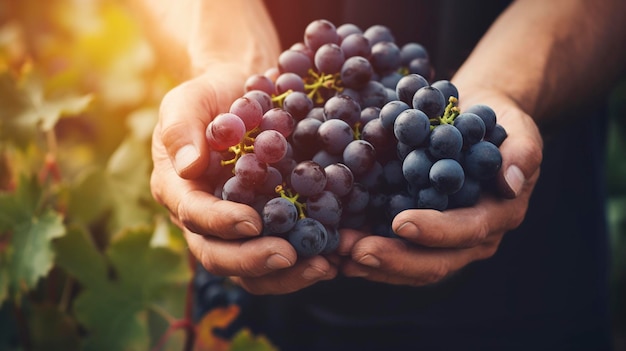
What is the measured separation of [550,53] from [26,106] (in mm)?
1075

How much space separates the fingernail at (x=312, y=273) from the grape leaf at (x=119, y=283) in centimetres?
42

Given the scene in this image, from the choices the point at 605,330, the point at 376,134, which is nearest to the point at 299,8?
the point at 376,134

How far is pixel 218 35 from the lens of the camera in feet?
3.92

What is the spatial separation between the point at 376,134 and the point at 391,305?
1.74 feet

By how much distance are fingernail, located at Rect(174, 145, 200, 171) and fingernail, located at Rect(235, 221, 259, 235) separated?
Result: 0.38 feet

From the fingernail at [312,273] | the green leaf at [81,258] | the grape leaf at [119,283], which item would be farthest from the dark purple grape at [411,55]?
the green leaf at [81,258]

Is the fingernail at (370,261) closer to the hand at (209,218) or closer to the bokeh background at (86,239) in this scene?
the hand at (209,218)

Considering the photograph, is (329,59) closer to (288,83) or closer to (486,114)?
(288,83)

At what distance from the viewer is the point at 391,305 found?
126cm

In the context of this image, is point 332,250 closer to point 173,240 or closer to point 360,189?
point 360,189

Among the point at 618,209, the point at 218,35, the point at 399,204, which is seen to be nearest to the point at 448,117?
the point at 399,204

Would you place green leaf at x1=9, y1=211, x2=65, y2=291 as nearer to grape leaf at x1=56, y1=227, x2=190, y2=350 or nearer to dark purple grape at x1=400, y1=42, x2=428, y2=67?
grape leaf at x1=56, y1=227, x2=190, y2=350

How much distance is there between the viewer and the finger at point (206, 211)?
2.47 ft

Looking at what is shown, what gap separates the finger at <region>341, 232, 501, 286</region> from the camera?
0.79 m
